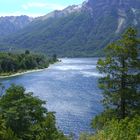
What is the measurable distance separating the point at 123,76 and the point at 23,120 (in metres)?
17.5

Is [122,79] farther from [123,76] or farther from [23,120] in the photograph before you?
[23,120]

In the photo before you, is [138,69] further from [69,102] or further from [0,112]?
[69,102]

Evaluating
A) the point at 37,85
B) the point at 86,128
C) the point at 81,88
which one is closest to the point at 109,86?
the point at 86,128

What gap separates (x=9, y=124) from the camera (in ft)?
172

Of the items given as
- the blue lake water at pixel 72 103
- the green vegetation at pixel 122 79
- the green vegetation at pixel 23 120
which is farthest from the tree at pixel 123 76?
the blue lake water at pixel 72 103

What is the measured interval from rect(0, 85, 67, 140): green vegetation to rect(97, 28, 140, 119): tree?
851 centimetres

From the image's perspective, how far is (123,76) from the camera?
1630 inches

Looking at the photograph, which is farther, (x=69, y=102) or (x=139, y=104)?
(x=69, y=102)

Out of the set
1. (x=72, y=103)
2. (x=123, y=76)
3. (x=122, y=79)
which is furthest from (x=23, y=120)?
(x=72, y=103)

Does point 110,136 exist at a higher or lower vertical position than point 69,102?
higher

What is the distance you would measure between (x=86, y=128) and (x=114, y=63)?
185ft

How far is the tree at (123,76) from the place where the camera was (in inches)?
1626

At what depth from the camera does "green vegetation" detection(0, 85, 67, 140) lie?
1858 inches

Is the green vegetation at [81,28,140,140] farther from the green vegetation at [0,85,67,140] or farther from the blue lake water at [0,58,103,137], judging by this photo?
the blue lake water at [0,58,103,137]
